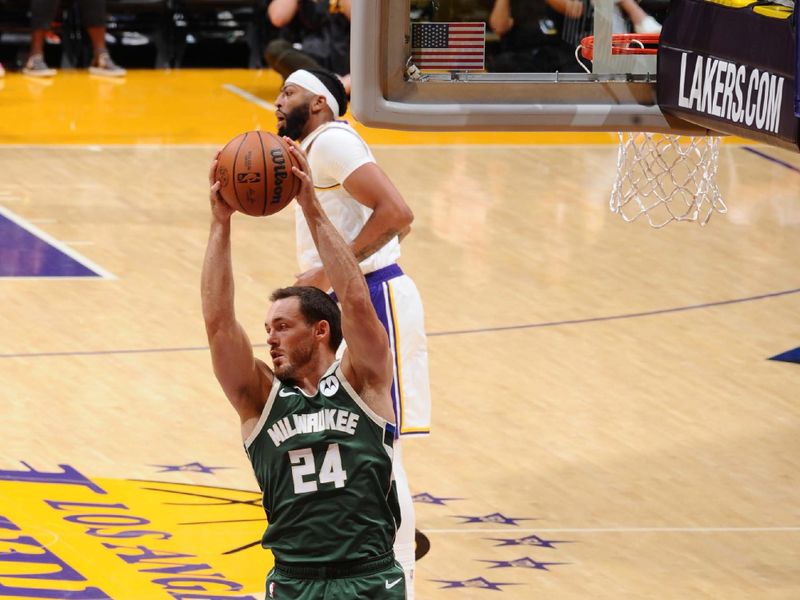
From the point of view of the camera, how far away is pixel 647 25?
18.7ft

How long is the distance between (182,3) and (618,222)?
7.44 meters

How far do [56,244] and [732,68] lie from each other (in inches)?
239

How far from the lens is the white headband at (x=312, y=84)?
5.83 metres

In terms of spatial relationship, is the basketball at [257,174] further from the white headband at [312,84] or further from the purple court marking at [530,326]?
the purple court marking at [530,326]

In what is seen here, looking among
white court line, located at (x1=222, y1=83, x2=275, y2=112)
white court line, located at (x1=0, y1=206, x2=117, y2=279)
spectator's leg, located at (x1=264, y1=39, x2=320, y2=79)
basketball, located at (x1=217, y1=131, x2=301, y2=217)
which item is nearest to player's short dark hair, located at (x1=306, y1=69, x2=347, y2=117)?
basketball, located at (x1=217, y1=131, x2=301, y2=217)

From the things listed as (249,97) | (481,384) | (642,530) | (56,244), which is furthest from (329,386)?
(249,97)

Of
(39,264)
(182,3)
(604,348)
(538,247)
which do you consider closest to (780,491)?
(604,348)

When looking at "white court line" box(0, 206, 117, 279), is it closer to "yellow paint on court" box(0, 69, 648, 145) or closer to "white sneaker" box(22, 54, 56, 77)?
"yellow paint on court" box(0, 69, 648, 145)

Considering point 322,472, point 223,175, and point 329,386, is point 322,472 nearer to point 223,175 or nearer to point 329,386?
point 329,386

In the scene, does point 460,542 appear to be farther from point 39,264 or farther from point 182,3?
point 182,3

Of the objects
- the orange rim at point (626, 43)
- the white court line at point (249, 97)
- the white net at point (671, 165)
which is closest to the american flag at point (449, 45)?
the orange rim at point (626, 43)

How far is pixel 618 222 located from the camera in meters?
11.4

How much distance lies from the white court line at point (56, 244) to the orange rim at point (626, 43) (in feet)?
16.0

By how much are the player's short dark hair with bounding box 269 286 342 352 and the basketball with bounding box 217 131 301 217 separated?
254mm
